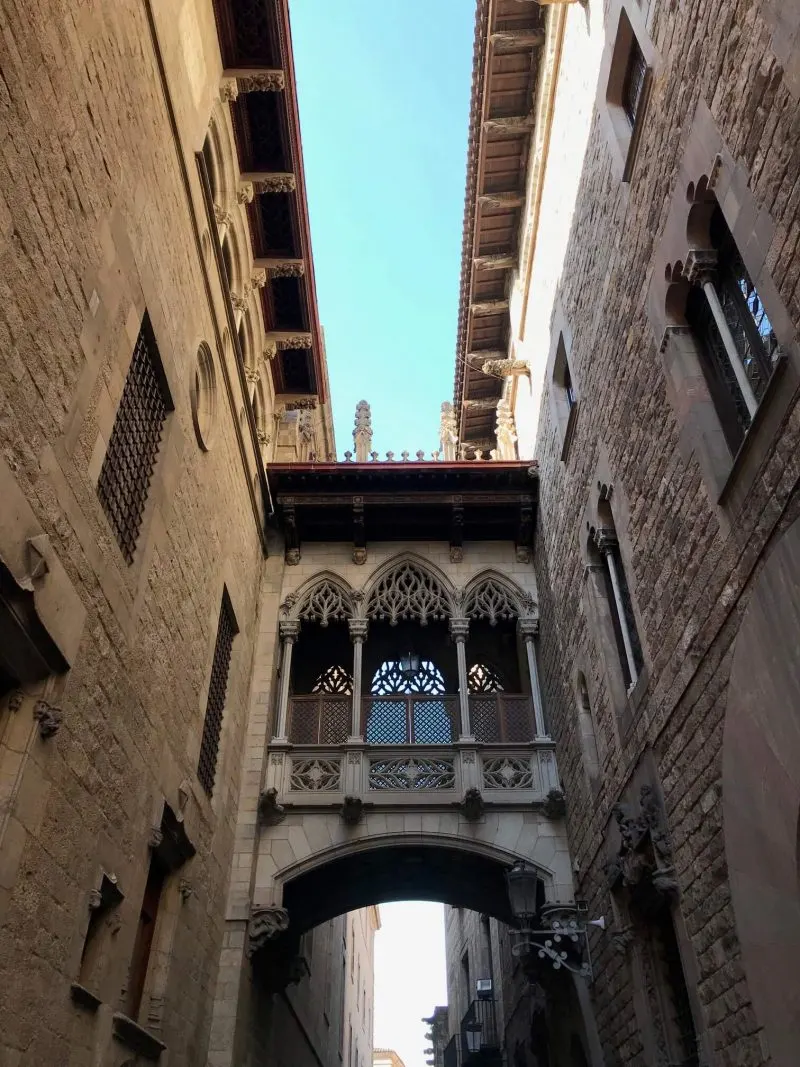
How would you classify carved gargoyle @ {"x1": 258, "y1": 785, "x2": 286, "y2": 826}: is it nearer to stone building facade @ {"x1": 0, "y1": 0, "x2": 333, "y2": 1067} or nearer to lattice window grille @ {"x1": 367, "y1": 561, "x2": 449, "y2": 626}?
stone building facade @ {"x1": 0, "y1": 0, "x2": 333, "y2": 1067}

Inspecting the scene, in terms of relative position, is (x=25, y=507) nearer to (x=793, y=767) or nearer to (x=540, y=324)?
(x=793, y=767)

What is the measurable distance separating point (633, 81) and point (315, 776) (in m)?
8.36

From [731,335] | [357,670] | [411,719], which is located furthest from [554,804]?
[731,335]

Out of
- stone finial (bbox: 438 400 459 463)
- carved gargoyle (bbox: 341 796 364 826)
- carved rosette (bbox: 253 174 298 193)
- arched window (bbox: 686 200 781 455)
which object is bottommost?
carved gargoyle (bbox: 341 796 364 826)

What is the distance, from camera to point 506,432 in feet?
48.7

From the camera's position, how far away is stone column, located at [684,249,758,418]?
17.6 feet

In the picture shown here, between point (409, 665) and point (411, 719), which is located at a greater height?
point (409, 665)

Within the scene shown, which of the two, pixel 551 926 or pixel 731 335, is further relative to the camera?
pixel 551 926

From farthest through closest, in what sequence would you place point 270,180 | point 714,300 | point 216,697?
1. point 270,180
2. point 216,697
3. point 714,300

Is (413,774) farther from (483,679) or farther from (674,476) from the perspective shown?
(674,476)

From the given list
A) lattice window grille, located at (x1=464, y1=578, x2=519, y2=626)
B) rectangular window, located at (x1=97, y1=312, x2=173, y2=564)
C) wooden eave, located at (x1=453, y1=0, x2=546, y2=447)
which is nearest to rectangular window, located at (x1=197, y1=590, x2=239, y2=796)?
rectangular window, located at (x1=97, y1=312, x2=173, y2=564)

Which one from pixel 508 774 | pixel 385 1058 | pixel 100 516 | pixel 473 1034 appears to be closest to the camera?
pixel 100 516

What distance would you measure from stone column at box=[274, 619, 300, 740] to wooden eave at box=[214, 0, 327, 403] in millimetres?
4730

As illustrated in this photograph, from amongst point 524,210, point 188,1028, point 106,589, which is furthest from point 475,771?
point 524,210
